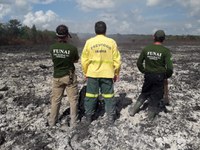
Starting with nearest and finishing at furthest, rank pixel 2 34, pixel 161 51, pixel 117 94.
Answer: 1. pixel 161 51
2. pixel 117 94
3. pixel 2 34

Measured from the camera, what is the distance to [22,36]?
36.6 metres

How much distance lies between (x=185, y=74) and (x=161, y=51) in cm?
709

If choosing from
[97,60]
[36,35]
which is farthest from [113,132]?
[36,35]

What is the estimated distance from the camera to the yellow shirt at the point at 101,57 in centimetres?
664

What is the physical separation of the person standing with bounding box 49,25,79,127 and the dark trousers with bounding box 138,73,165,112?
1736mm

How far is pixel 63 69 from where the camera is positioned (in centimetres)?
687

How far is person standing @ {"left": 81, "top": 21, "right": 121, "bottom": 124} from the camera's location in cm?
665

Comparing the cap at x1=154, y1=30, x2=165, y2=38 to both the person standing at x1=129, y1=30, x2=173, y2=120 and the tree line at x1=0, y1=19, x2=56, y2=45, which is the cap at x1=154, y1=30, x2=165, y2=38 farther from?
the tree line at x1=0, y1=19, x2=56, y2=45

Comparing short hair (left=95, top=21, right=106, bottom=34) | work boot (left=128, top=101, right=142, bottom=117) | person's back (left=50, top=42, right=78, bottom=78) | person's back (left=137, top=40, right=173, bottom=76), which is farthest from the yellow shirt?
work boot (left=128, top=101, right=142, bottom=117)

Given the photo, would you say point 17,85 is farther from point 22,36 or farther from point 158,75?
point 22,36

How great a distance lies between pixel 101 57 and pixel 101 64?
0.16 m

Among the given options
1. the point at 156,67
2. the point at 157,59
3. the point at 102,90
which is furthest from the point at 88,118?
the point at 157,59

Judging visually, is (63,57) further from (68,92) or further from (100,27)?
(100,27)

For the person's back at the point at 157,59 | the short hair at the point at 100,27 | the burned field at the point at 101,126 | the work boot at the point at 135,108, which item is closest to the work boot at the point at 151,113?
the burned field at the point at 101,126
